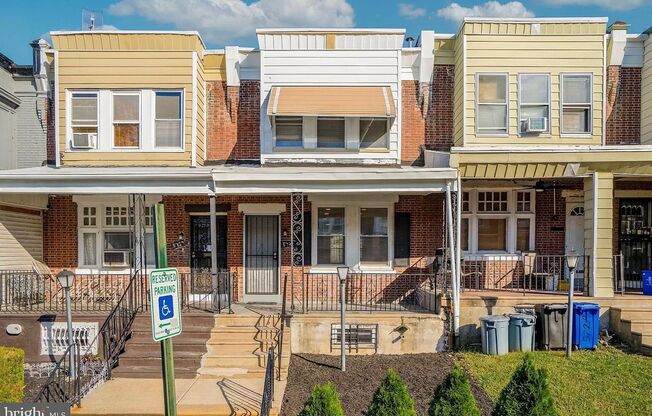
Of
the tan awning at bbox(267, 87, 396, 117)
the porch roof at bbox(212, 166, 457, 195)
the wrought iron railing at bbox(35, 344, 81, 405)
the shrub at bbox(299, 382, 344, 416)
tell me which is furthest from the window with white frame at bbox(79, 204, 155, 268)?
the shrub at bbox(299, 382, 344, 416)

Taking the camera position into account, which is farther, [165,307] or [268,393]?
[268,393]

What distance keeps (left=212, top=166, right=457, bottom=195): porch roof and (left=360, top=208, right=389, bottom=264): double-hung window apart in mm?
2301

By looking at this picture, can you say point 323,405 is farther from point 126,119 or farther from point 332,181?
point 126,119

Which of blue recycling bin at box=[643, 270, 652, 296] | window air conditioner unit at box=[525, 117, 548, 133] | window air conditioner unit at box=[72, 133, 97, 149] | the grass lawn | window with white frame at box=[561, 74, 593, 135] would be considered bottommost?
the grass lawn

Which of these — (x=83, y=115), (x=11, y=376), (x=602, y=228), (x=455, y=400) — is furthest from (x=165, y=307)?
(x=602, y=228)

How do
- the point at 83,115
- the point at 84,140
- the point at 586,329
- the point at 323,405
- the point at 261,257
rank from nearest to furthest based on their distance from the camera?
the point at 323,405, the point at 586,329, the point at 84,140, the point at 83,115, the point at 261,257

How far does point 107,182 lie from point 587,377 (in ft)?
35.4

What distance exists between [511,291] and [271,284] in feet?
20.8

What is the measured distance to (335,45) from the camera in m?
14.4

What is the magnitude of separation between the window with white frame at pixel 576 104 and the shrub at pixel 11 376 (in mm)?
13570

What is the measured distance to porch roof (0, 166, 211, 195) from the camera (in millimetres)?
11789

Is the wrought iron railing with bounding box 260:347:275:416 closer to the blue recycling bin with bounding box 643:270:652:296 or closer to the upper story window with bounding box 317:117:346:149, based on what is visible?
the upper story window with bounding box 317:117:346:149

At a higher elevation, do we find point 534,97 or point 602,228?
point 534,97

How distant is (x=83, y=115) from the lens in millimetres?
13812
